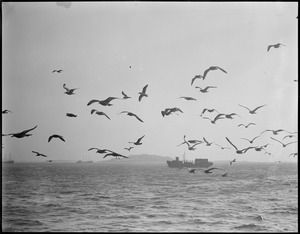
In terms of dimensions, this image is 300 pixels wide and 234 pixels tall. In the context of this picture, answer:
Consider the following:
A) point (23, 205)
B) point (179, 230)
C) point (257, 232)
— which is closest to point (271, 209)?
point (257, 232)

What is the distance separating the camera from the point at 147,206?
103 feet

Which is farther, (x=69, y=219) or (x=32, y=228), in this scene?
(x=69, y=219)

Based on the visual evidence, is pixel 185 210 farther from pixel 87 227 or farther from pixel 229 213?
pixel 87 227

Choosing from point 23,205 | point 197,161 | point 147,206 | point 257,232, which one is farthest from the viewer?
point 197,161

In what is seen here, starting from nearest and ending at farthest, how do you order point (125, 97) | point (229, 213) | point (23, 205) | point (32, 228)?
1. point (125, 97)
2. point (32, 228)
3. point (229, 213)
4. point (23, 205)

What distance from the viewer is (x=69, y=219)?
84.2ft

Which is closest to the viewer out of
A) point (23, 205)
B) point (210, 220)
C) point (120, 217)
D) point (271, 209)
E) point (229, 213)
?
point (210, 220)

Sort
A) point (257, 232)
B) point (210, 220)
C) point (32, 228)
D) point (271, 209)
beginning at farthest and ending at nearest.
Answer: point (271, 209), point (210, 220), point (32, 228), point (257, 232)

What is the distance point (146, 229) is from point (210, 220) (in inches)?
222

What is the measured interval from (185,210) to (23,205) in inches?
654

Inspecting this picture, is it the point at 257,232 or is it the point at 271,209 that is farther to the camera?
the point at 271,209

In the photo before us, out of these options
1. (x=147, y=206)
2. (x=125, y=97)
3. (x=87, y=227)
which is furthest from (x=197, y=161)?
(x=125, y=97)

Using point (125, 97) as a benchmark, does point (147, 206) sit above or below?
below

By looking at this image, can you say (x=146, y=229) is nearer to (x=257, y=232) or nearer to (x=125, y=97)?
(x=257, y=232)
